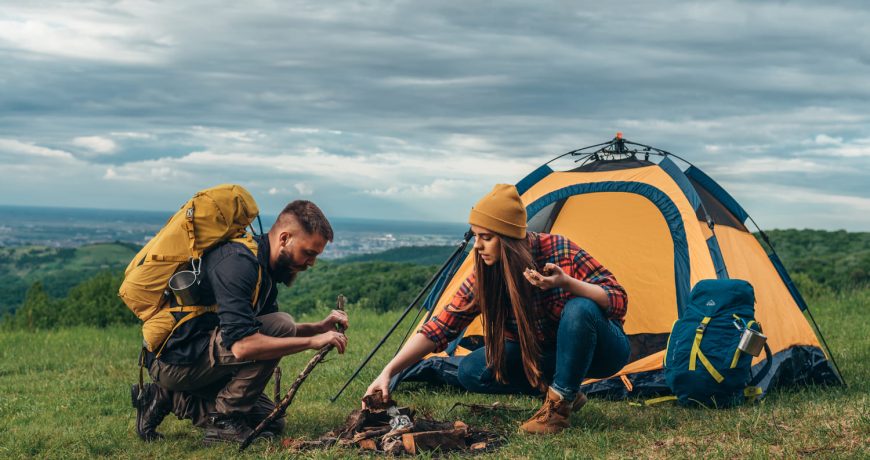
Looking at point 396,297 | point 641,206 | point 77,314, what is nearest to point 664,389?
point 641,206

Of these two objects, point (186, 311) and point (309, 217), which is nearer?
point (309, 217)

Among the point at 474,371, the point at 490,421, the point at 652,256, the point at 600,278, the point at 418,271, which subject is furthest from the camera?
the point at 418,271

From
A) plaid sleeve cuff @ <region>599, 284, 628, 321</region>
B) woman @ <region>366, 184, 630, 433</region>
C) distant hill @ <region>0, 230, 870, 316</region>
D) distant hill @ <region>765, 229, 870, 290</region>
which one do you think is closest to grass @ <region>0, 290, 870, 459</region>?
woman @ <region>366, 184, 630, 433</region>

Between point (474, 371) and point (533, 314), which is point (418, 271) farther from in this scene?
point (533, 314)

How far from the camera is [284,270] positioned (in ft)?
14.6

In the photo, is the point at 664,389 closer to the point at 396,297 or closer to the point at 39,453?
the point at 39,453

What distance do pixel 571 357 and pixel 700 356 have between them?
1273mm

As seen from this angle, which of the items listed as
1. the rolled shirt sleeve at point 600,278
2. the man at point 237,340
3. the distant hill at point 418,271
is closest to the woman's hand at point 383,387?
the man at point 237,340

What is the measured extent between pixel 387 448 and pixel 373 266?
47.2ft

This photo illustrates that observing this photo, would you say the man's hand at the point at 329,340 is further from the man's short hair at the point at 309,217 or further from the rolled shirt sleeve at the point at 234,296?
the man's short hair at the point at 309,217

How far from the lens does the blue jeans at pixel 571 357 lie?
4305 mm

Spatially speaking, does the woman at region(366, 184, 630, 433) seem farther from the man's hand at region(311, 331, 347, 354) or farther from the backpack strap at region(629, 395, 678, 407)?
the backpack strap at region(629, 395, 678, 407)

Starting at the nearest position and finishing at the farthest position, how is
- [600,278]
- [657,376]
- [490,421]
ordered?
[600,278] → [490,421] → [657,376]

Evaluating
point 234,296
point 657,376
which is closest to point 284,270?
point 234,296
